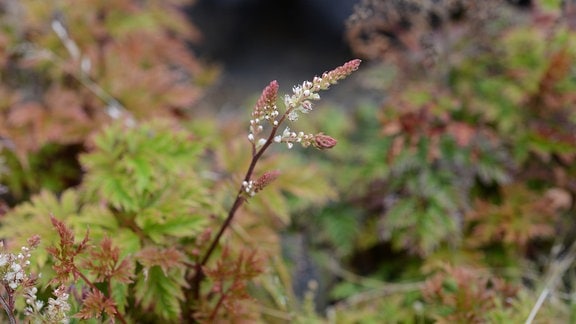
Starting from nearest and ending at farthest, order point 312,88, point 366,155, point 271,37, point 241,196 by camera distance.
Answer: point 312,88 → point 241,196 → point 366,155 → point 271,37

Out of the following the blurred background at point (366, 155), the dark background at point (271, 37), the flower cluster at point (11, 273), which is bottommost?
the flower cluster at point (11, 273)

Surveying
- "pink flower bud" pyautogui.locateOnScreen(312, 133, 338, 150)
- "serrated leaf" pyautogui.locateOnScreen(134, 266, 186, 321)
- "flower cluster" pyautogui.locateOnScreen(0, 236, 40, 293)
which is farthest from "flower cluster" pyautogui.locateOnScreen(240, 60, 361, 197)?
"flower cluster" pyautogui.locateOnScreen(0, 236, 40, 293)

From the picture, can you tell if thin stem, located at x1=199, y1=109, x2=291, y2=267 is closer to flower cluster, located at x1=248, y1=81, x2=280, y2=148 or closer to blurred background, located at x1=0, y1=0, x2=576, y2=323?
flower cluster, located at x1=248, y1=81, x2=280, y2=148

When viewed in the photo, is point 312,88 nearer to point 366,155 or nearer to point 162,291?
point 162,291

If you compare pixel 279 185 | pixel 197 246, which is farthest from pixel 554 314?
pixel 197 246

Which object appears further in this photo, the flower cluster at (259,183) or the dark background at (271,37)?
the dark background at (271,37)

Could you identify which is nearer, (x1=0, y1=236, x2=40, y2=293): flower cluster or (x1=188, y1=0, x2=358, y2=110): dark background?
(x1=0, y1=236, x2=40, y2=293): flower cluster

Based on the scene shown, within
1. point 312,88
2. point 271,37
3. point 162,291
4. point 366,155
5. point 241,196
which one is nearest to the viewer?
point 312,88

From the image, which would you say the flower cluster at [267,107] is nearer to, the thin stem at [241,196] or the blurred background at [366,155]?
the thin stem at [241,196]

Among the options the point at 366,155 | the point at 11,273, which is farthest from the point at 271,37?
the point at 11,273

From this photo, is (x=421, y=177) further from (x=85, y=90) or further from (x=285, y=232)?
(x=85, y=90)

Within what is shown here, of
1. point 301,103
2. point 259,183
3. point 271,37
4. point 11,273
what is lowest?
point 11,273

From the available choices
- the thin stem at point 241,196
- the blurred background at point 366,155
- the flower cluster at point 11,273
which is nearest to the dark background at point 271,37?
the blurred background at point 366,155
